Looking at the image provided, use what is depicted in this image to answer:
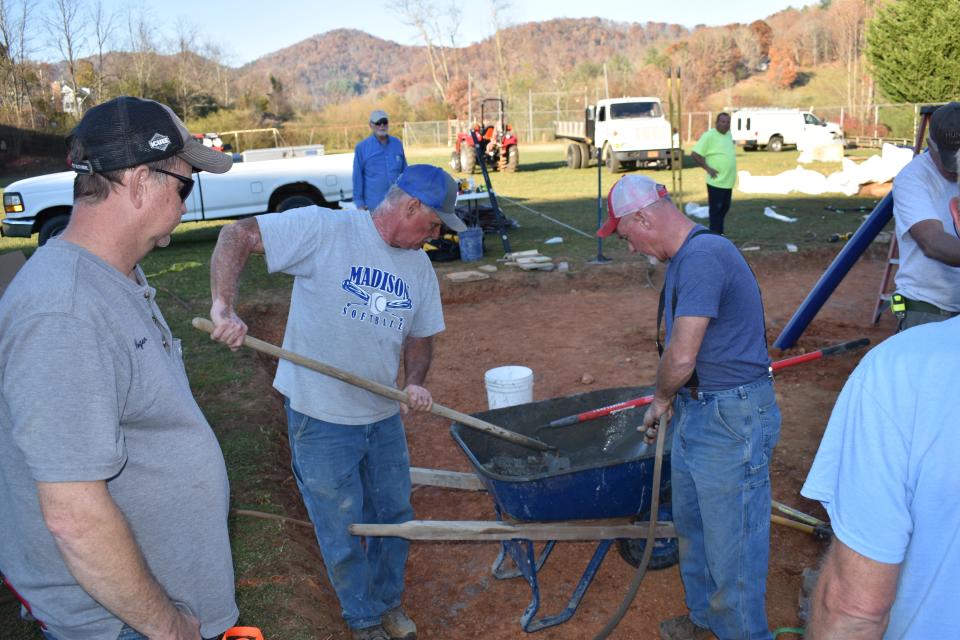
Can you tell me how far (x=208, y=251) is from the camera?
43.2 feet

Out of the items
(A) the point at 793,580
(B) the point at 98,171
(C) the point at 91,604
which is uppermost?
(B) the point at 98,171

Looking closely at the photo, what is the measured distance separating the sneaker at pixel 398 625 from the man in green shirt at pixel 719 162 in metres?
8.62

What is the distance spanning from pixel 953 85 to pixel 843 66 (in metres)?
45.8

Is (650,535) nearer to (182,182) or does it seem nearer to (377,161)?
(182,182)

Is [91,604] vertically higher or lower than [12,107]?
lower

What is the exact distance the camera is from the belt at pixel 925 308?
3.87 m

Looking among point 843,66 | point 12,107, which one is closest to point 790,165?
point 12,107

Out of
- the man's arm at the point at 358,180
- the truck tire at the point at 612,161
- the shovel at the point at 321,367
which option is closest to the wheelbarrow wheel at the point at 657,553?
the shovel at the point at 321,367

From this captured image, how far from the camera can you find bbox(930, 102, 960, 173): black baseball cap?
3564 millimetres

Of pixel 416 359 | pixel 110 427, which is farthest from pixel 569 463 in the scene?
pixel 110 427

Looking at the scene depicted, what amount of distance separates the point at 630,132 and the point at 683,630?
20791 mm

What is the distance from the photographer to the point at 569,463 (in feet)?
14.3

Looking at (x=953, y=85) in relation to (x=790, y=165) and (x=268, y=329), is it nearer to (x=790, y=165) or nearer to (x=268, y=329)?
(x=790, y=165)

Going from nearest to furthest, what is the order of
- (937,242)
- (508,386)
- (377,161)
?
(937,242) < (508,386) < (377,161)
